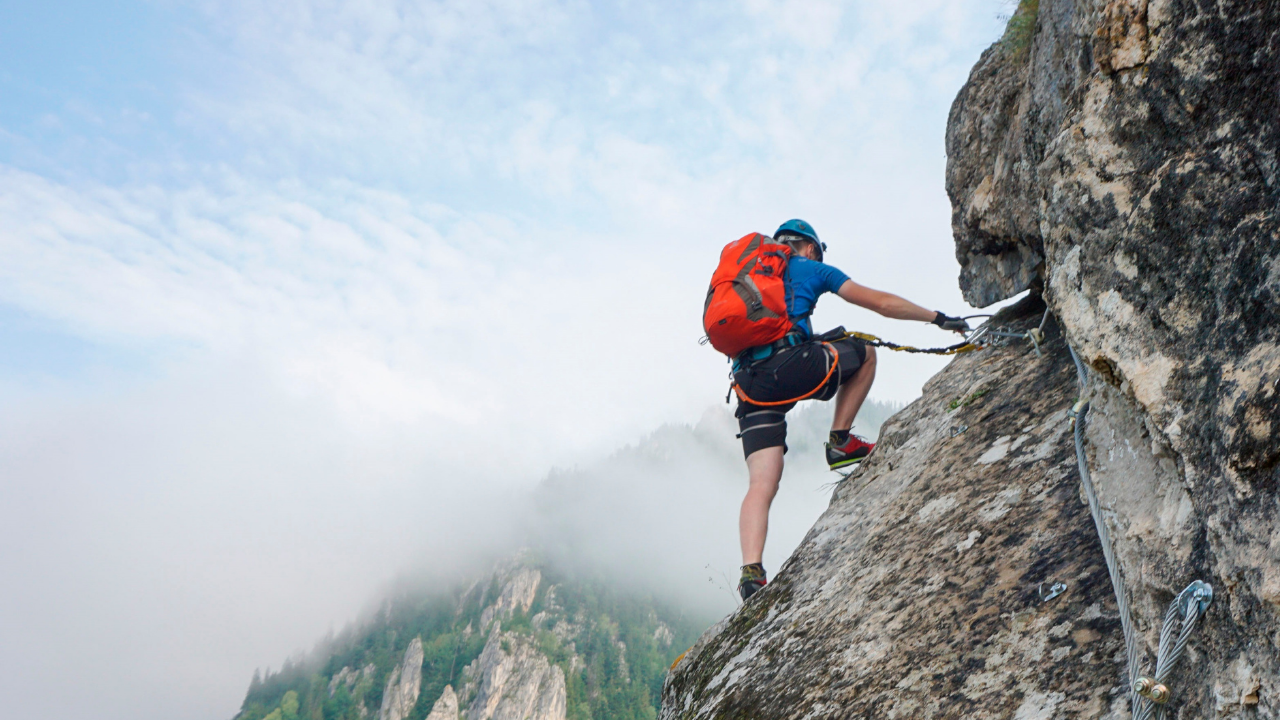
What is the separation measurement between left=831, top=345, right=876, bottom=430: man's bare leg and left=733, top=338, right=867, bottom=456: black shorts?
50 cm

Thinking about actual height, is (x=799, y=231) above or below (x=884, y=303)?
above

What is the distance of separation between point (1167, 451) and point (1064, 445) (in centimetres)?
160

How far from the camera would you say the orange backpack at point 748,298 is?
5.73 m

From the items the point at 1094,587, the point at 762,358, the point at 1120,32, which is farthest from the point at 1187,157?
the point at 762,358

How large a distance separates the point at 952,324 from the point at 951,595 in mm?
3478

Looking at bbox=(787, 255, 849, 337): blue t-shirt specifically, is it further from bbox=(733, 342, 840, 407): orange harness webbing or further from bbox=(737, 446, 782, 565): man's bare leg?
bbox=(737, 446, 782, 565): man's bare leg

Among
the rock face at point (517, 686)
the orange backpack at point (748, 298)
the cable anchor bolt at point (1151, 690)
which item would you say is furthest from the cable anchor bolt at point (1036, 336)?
the rock face at point (517, 686)

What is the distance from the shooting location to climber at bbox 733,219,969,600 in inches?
223

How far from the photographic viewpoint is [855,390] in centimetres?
656

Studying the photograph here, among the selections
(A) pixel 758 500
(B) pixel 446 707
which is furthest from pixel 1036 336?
(B) pixel 446 707

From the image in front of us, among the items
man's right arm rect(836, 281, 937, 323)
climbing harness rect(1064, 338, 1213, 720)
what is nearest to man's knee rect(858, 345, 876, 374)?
man's right arm rect(836, 281, 937, 323)

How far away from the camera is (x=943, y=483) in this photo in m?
4.27

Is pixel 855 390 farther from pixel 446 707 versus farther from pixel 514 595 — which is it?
pixel 514 595

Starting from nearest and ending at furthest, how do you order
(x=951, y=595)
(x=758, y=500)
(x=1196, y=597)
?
(x=1196, y=597), (x=951, y=595), (x=758, y=500)
